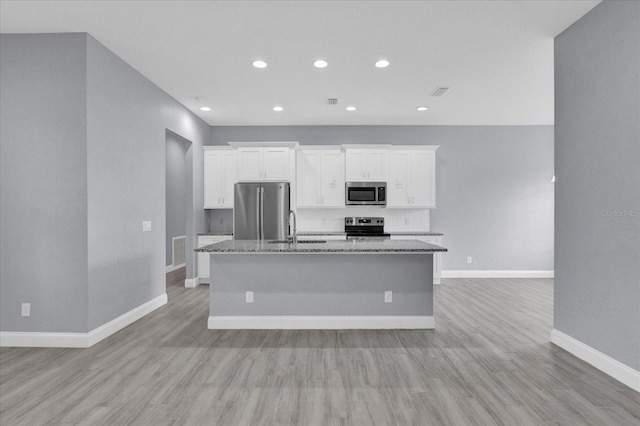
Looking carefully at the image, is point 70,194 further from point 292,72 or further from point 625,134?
point 625,134

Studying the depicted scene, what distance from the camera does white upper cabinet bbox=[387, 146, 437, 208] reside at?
6.34m

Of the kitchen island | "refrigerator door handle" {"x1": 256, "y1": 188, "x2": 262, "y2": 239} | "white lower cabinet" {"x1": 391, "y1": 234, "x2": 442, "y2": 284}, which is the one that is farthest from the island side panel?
"white lower cabinet" {"x1": 391, "y1": 234, "x2": 442, "y2": 284}

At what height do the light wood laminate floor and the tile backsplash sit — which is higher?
the tile backsplash

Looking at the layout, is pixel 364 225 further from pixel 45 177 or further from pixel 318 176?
pixel 45 177

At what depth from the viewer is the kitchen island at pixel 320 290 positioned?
12.3 ft

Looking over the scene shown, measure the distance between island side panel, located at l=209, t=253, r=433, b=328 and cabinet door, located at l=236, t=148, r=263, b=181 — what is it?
2621 mm

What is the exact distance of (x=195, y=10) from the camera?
9.41 feet

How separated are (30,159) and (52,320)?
1536mm

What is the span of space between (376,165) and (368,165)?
15 cm

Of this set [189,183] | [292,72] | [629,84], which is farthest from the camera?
[189,183]

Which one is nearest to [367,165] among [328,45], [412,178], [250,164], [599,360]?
[412,178]

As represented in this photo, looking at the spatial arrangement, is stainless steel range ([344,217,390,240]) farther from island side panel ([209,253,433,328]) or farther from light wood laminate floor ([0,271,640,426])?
light wood laminate floor ([0,271,640,426])

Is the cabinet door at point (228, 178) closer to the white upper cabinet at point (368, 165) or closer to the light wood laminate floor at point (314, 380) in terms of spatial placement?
the white upper cabinet at point (368, 165)

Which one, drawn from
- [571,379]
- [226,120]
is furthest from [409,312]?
[226,120]
